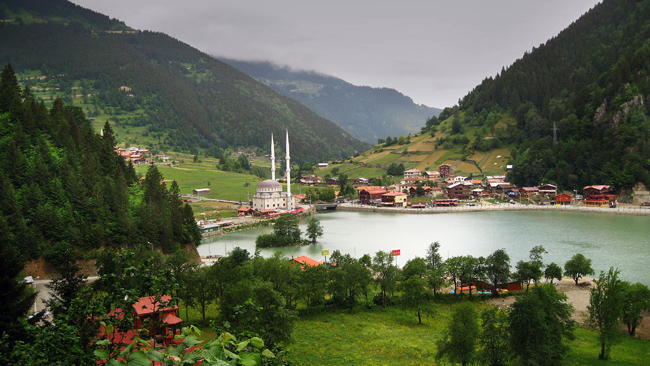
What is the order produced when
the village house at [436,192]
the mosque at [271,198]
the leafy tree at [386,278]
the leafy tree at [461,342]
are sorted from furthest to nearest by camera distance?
the village house at [436,192]
the mosque at [271,198]
the leafy tree at [386,278]
the leafy tree at [461,342]

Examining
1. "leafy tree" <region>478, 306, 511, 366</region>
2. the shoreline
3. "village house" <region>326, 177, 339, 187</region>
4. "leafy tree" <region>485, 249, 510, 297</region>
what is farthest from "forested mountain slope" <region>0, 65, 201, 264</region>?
"village house" <region>326, 177, 339, 187</region>

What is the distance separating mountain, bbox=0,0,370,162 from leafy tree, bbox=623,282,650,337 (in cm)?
8730

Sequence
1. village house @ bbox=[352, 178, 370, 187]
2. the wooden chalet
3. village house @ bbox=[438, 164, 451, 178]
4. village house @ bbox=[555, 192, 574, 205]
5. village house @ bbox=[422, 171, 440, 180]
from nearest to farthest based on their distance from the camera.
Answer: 1. village house @ bbox=[555, 192, 574, 205]
2. the wooden chalet
3. village house @ bbox=[422, 171, 440, 180]
4. village house @ bbox=[438, 164, 451, 178]
5. village house @ bbox=[352, 178, 370, 187]

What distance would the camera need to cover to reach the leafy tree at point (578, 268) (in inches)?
847

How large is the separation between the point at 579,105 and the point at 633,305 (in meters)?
58.6

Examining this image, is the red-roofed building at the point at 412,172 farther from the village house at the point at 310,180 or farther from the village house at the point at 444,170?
the village house at the point at 310,180

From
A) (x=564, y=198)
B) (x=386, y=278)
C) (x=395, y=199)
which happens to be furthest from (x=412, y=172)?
(x=386, y=278)

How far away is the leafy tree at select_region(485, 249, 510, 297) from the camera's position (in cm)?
2062

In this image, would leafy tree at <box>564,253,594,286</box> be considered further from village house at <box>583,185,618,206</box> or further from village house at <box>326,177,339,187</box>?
village house at <box>326,177,339,187</box>

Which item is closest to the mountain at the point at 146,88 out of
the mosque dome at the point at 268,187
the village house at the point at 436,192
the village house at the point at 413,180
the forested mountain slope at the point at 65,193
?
the mosque dome at the point at 268,187

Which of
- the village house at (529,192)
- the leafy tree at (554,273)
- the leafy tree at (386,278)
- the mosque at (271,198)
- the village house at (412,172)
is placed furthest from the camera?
the village house at (412,172)

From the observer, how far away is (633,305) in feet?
50.5

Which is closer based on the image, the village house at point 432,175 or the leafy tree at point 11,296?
the leafy tree at point 11,296

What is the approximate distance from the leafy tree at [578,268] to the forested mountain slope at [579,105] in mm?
36175
